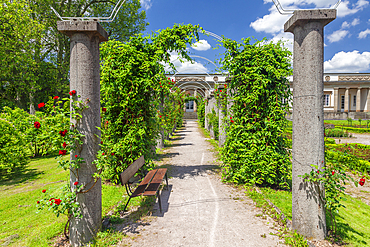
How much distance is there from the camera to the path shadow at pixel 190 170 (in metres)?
6.19

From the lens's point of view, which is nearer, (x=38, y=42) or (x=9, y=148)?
(x=9, y=148)

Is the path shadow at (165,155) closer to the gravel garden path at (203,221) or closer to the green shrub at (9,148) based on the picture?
the gravel garden path at (203,221)

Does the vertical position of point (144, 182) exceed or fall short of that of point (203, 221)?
it exceeds it

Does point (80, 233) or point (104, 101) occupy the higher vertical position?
point (104, 101)

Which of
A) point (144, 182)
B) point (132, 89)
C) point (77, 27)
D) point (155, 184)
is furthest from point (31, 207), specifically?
point (77, 27)

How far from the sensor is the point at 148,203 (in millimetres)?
4188

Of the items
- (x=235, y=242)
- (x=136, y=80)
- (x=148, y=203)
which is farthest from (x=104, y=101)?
(x=235, y=242)

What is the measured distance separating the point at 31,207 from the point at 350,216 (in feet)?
19.5

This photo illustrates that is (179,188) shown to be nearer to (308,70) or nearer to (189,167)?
(189,167)

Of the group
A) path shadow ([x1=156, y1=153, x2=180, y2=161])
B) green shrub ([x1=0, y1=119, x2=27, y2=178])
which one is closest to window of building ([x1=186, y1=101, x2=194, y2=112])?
path shadow ([x1=156, y1=153, x2=180, y2=161])

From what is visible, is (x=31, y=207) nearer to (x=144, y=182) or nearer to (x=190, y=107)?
(x=144, y=182)

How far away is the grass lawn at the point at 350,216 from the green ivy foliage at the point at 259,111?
1.19 ft

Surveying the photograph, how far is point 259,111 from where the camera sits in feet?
16.0

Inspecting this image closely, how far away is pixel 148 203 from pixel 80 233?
1.54m
